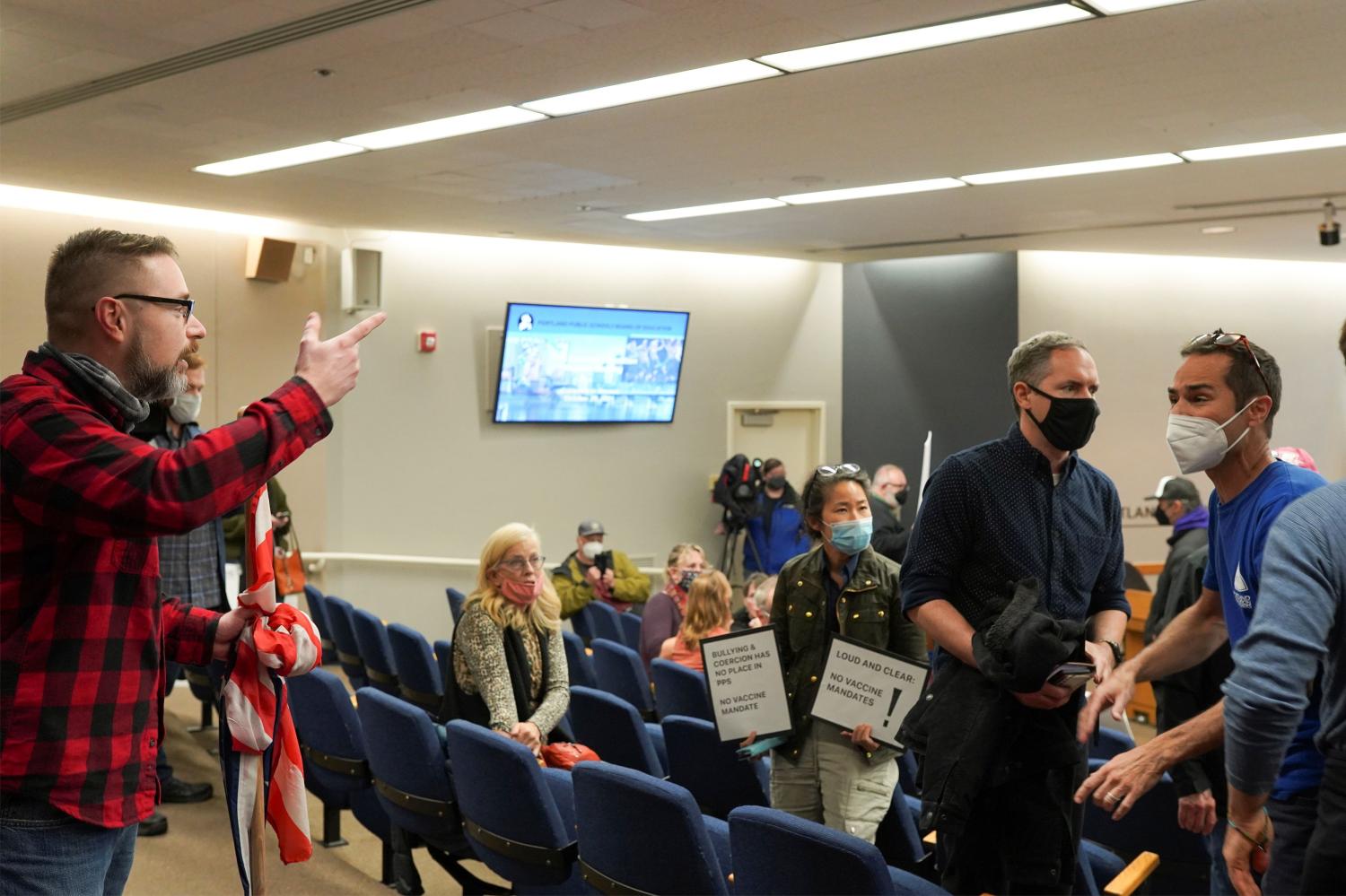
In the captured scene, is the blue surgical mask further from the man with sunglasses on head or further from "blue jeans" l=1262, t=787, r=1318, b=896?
"blue jeans" l=1262, t=787, r=1318, b=896

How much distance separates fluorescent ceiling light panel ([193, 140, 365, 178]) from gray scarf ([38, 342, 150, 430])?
5.05 metres

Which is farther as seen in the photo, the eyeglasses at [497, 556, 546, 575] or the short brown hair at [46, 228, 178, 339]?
the eyeglasses at [497, 556, 546, 575]

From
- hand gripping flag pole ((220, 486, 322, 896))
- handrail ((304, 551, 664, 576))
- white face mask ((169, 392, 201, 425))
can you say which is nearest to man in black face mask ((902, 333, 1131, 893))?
hand gripping flag pole ((220, 486, 322, 896))

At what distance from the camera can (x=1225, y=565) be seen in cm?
266

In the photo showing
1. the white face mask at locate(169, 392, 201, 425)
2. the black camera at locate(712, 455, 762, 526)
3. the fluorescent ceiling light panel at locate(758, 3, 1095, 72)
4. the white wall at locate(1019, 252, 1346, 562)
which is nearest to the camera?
the fluorescent ceiling light panel at locate(758, 3, 1095, 72)

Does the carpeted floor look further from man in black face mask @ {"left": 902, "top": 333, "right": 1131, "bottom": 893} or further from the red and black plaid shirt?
the red and black plaid shirt

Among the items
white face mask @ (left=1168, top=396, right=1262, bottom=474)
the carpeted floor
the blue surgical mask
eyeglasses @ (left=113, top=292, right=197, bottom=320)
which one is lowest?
the carpeted floor

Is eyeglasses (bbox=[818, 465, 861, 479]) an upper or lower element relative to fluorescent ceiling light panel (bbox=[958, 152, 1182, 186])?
lower

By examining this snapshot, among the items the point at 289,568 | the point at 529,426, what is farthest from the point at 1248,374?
the point at 529,426

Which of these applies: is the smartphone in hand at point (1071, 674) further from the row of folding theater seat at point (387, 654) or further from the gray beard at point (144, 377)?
the row of folding theater seat at point (387, 654)

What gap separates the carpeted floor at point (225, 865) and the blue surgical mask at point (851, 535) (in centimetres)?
224

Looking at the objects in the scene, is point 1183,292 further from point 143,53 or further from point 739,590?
point 143,53

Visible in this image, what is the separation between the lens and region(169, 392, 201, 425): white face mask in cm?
517

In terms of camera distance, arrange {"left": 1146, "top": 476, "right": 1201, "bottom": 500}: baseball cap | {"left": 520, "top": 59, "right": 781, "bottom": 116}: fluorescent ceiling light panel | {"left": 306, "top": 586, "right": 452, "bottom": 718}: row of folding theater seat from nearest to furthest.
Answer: {"left": 520, "top": 59, "right": 781, "bottom": 116}: fluorescent ceiling light panel → {"left": 306, "top": 586, "right": 452, "bottom": 718}: row of folding theater seat → {"left": 1146, "top": 476, "right": 1201, "bottom": 500}: baseball cap
